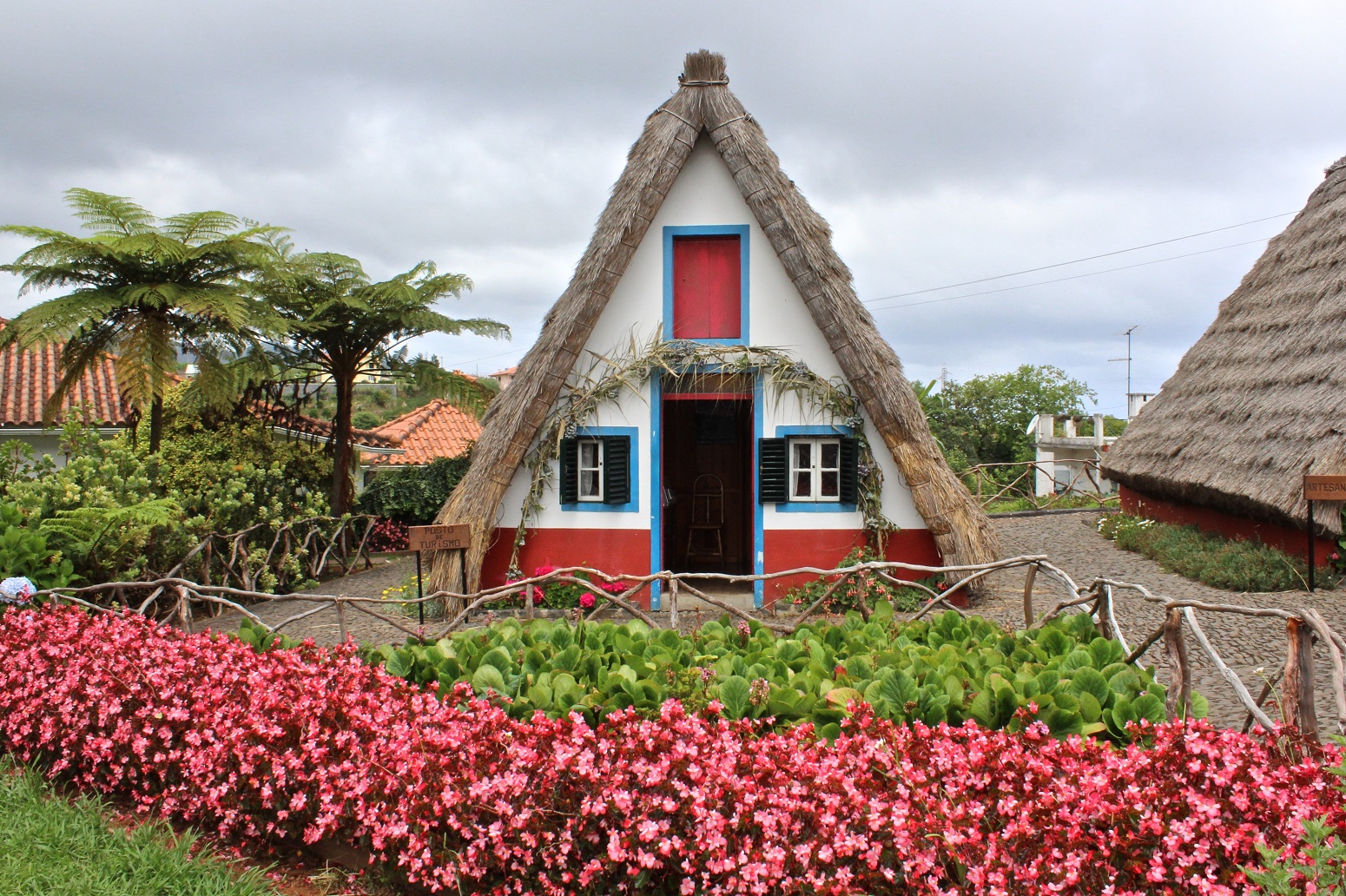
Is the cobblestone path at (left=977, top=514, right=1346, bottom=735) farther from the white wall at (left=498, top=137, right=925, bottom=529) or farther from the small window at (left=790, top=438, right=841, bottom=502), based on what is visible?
the white wall at (left=498, top=137, right=925, bottom=529)

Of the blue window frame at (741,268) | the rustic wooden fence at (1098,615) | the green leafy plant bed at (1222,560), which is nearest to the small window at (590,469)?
the rustic wooden fence at (1098,615)

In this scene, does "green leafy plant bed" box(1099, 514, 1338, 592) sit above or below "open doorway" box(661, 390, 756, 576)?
below

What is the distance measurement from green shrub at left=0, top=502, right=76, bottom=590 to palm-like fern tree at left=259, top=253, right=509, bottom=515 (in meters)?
4.84

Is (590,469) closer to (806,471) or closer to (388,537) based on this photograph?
(806,471)

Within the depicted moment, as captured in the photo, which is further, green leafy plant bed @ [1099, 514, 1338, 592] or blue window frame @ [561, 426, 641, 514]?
blue window frame @ [561, 426, 641, 514]

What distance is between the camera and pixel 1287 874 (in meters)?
2.04

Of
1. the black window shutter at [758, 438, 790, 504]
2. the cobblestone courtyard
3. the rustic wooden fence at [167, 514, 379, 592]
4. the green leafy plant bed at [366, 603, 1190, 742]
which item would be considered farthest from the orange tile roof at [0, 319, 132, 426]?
the green leafy plant bed at [366, 603, 1190, 742]

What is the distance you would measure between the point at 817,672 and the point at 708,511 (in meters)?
7.62

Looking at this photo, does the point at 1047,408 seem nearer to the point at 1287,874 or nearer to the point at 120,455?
the point at 120,455

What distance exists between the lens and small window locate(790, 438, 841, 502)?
8875 mm

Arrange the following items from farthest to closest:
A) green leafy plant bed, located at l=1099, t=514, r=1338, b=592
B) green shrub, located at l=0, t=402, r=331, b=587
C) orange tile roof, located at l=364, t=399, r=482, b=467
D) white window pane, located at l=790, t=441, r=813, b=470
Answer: orange tile roof, located at l=364, t=399, r=482, b=467 → white window pane, located at l=790, t=441, r=813, b=470 → green leafy plant bed, located at l=1099, t=514, r=1338, b=592 → green shrub, located at l=0, t=402, r=331, b=587

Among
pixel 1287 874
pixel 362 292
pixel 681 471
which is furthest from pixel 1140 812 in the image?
pixel 362 292

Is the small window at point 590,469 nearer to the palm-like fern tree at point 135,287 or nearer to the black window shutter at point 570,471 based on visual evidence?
the black window shutter at point 570,471

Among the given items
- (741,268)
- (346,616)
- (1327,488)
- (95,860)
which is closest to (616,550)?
(346,616)
